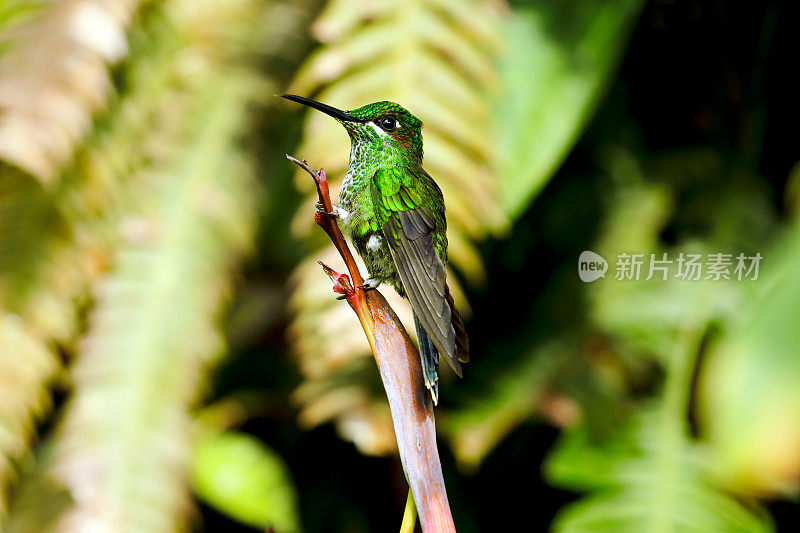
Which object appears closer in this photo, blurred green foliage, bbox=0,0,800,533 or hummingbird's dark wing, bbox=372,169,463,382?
hummingbird's dark wing, bbox=372,169,463,382

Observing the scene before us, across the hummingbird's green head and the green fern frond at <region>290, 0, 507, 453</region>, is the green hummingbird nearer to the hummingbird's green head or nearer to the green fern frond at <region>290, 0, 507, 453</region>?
the hummingbird's green head

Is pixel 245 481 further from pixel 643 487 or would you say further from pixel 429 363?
pixel 429 363

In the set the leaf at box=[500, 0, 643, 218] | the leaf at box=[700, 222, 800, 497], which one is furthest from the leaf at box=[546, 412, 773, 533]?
the leaf at box=[700, 222, 800, 497]

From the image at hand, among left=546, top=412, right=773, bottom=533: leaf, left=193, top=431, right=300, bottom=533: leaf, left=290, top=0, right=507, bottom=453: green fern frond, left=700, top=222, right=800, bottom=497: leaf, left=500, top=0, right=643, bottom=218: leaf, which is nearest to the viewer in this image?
left=700, top=222, right=800, bottom=497: leaf

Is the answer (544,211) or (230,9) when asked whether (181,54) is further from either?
(544,211)

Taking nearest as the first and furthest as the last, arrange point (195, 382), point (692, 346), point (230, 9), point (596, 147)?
point (692, 346), point (195, 382), point (596, 147), point (230, 9)

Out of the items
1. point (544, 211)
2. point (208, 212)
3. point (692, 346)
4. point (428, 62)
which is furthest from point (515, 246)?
point (428, 62)
